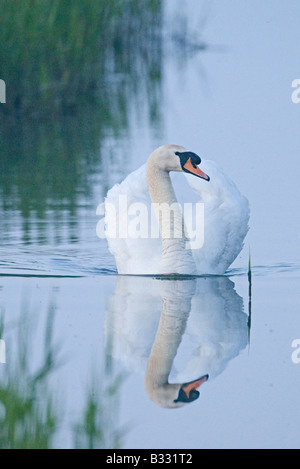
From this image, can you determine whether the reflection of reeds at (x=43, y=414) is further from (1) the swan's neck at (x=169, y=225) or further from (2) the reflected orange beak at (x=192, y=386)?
(1) the swan's neck at (x=169, y=225)

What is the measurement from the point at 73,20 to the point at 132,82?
12.5 feet

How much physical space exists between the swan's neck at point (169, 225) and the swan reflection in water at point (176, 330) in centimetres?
11

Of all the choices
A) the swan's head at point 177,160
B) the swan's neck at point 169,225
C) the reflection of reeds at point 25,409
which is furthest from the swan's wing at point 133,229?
the reflection of reeds at point 25,409

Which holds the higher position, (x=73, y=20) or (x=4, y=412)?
(x=73, y=20)

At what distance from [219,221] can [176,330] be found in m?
1.58

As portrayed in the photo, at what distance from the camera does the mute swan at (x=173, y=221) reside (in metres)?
7.80

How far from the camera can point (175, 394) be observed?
538cm

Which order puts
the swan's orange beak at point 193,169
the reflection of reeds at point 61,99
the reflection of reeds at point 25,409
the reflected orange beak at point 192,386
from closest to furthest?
1. the reflection of reeds at point 25,409
2. the reflected orange beak at point 192,386
3. the swan's orange beak at point 193,169
4. the reflection of reeds at point 61,99

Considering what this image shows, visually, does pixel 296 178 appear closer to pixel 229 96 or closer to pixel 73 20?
pixel 73 20

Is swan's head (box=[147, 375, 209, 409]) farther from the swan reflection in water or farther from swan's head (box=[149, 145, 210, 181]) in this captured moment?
swan's head (box=[149, 145, 210, 181])

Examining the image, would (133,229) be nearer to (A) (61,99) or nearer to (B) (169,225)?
(B) (169,225)

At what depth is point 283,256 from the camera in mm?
8422

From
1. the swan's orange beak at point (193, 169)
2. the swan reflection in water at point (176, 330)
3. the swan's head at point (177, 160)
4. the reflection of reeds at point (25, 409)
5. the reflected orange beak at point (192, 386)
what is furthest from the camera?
the swan's head at point (177, 160)

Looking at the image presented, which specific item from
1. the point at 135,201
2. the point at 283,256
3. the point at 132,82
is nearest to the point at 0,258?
the point at 135,201
